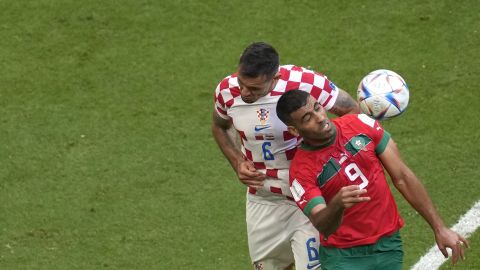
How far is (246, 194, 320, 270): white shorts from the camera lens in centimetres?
734

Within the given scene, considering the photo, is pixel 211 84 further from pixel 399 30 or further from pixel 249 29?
pixel 399 30

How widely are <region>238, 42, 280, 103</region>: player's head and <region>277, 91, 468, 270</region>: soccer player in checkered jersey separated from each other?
1.19ft

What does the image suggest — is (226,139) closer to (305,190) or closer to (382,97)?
(382,97)

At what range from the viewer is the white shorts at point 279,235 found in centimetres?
734

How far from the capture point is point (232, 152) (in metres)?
7.63

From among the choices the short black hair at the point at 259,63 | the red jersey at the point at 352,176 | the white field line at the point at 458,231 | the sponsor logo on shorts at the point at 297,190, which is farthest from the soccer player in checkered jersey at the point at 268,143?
the white field line at the point at 458,231

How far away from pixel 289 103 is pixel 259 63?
47 centimetres

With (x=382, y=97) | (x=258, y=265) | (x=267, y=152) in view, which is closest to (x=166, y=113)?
(x=258, y=265)

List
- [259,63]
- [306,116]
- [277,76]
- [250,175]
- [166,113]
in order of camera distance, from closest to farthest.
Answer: [306,116] < [259,63] < [277,76] < [250,175] < [166,113]

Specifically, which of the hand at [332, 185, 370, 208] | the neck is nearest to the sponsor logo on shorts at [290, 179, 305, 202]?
the neck

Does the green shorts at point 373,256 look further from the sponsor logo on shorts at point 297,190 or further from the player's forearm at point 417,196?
the sponsor logo on shorts at point 297,190

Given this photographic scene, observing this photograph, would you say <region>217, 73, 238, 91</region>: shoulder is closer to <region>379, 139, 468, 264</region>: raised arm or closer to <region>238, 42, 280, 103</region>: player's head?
<region>238, 42, 280, 103</region>: player's head

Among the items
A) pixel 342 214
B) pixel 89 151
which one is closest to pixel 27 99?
pixel 89 151

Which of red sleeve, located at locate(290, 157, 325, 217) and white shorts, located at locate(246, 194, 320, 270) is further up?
red sleeve, located at locate(290, 157, 325, 217)
